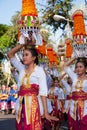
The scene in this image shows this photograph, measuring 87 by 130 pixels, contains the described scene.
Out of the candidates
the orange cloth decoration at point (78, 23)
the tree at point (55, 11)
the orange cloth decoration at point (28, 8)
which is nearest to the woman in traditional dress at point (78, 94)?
the orange cloth decoration at point (78, 23)

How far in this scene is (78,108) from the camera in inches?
274

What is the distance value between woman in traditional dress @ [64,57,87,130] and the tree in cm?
1406

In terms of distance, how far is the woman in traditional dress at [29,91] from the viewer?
5695 millimetres

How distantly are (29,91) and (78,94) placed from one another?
4.81 ft

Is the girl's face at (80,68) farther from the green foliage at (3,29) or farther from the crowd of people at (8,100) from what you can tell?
the green foliage at (3,29)

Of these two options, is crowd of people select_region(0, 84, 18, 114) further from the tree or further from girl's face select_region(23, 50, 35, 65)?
girl's face select_region(23, 50, 35, 65)

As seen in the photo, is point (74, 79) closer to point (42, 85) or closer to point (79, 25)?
point (79, 25)

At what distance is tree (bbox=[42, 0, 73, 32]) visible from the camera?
21.3m

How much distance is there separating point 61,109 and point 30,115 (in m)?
5.82

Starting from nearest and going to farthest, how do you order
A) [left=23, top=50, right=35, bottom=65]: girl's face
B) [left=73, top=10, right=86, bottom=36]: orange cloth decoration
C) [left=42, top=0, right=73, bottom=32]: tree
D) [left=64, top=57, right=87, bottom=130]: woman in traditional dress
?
[left=23, top=50, right=35, bottom=65]: girl's face, [left=64, top=57, right=87, bottom=130]: woman in traditional dress, [left=73, top=10, right=86, bottom=36]: orange cloth decoration, [left=42, top=0, right=73, bottom=32]: tree

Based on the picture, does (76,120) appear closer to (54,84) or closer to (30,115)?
(30,115)

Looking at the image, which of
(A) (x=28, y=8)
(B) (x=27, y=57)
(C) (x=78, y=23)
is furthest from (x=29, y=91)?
(C) (x=78, y=23)

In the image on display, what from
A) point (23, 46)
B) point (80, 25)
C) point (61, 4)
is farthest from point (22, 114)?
point (61, 4)

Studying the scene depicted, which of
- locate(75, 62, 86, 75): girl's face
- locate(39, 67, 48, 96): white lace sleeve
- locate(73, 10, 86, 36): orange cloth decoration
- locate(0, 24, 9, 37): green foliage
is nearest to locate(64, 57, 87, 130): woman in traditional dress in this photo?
locate(75, 62, 86, 75): girl's face
